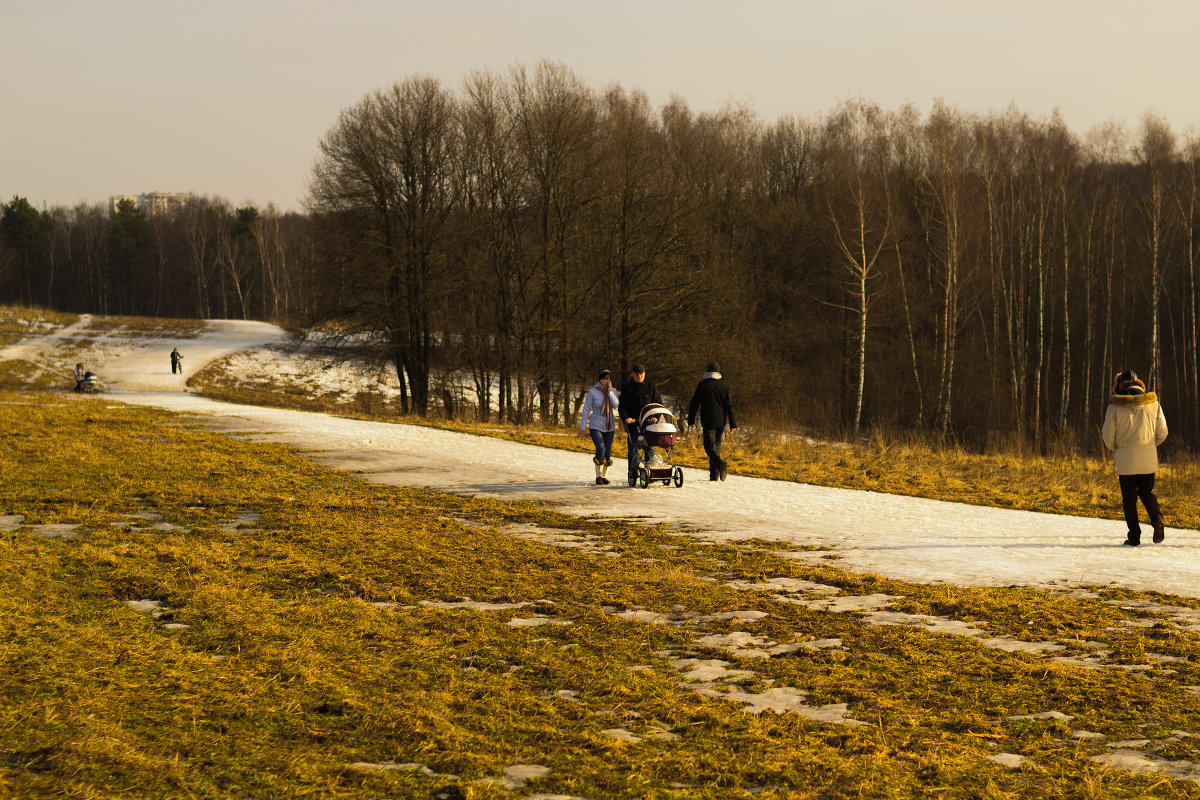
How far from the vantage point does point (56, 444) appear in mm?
17734

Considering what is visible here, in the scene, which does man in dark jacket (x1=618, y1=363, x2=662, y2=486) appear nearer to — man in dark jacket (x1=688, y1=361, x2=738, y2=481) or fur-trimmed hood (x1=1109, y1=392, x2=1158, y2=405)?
man in dark jacket (x1=688, y1=361, x2=738, y2=481)

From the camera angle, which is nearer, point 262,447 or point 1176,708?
point 1176,708

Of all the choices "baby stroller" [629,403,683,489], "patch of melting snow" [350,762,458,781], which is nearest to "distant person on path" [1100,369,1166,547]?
"baby stroller" [629,403,683,489]

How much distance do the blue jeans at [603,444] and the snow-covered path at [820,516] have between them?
530mm

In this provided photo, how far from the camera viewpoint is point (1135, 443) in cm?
1147

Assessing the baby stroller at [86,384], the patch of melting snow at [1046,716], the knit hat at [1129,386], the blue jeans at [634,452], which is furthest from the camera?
the baby stroller at [86,384]

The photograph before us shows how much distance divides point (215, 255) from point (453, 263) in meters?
73.1

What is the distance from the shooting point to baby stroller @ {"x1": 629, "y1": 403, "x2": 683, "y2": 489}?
49.9 ft

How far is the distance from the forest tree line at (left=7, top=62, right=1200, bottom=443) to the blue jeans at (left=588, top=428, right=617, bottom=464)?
55.3 ft

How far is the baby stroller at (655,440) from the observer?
15.2m

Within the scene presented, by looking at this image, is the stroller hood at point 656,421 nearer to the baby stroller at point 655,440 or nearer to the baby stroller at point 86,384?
the baby stroller at point 655,440

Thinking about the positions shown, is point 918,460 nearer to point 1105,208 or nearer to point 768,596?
point 768,596

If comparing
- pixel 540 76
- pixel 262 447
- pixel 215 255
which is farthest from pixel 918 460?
pixel 215 255

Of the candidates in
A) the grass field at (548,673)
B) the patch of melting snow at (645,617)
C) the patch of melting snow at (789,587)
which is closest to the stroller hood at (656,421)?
the grass field at (548,673)
